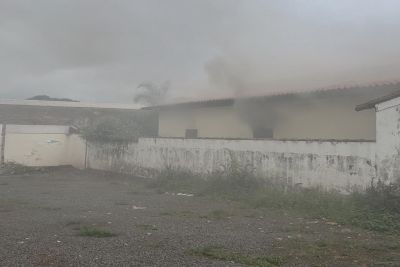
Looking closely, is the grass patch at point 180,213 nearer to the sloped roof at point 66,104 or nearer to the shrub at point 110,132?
the shrub at point 110,132

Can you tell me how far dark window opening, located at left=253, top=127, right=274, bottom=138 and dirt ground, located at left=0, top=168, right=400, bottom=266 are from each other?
3.95 metres

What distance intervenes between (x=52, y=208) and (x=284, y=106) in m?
7.74

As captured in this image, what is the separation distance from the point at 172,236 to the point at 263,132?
28.6ft

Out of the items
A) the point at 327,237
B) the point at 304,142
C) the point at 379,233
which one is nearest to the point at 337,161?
the point at 304,142

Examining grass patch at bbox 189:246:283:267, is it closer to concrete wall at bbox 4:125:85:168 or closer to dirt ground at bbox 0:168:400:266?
dirt ground at bbox 0:168:400:266

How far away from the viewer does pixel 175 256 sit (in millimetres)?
5953

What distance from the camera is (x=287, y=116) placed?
1458cm

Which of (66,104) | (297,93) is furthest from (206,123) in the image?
(66,104)

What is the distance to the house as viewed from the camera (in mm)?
12031

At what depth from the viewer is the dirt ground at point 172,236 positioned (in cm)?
585

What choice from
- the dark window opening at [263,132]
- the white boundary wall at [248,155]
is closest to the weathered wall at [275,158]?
the white boundary wall at [248,155]

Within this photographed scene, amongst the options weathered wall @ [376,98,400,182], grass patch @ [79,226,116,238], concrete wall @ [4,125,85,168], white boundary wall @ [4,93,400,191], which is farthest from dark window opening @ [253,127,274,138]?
concrete wall @ [4,125,85,168]

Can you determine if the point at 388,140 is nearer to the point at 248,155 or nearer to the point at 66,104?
the point at 248,155

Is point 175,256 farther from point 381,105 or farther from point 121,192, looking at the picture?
point 121,192
